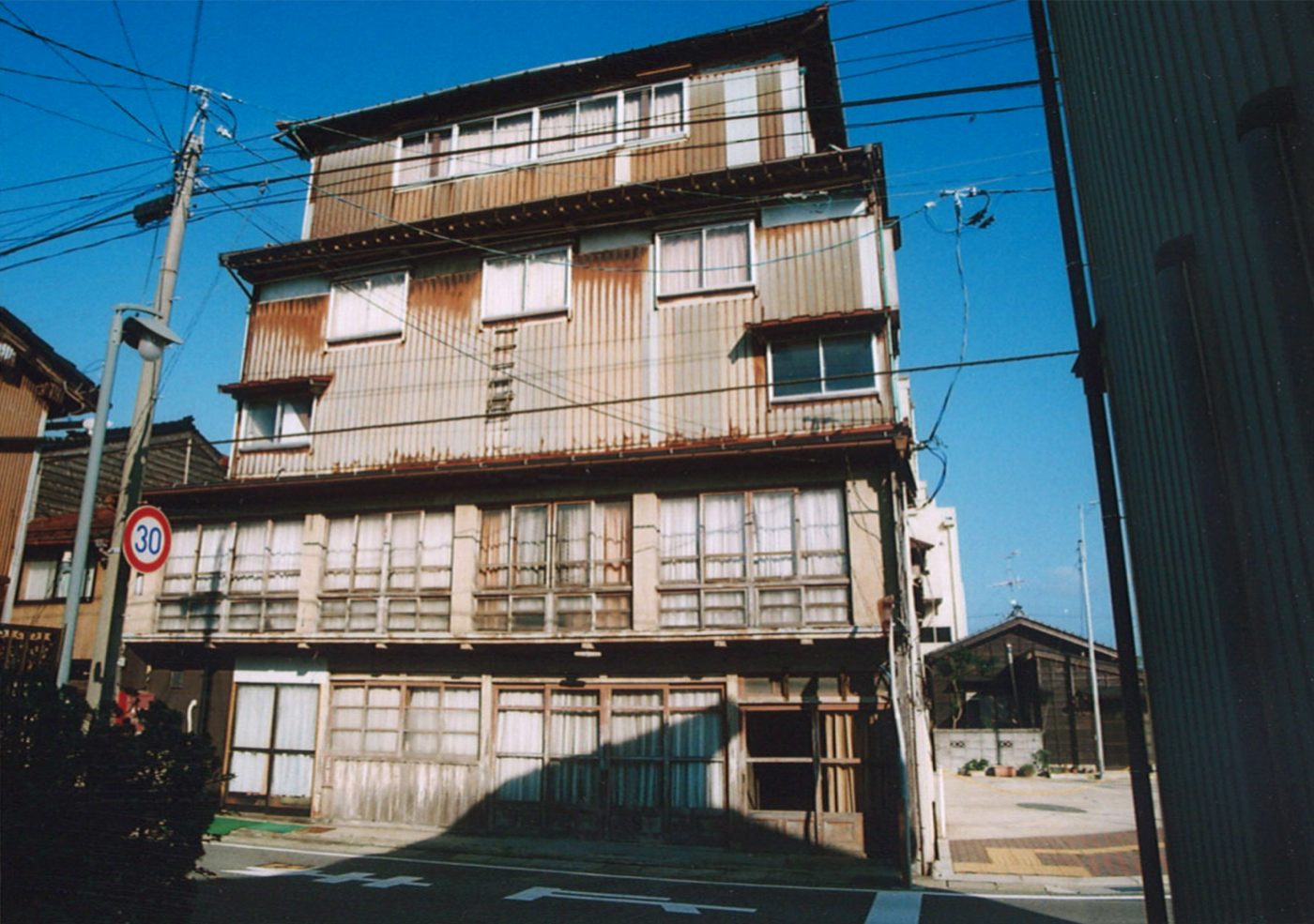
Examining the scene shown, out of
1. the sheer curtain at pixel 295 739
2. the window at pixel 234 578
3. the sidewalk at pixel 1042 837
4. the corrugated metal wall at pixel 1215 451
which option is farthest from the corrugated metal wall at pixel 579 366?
the corrugated metal wall at pixel 1215 451

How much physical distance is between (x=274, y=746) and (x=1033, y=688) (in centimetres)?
3073

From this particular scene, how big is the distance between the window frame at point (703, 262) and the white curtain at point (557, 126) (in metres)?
3.92

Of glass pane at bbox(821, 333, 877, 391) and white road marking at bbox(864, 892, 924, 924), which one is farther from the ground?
glass pane at bbox(821, 333, 877, 391)

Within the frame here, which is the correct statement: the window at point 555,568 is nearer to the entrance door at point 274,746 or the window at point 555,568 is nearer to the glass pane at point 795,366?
the glass pane at point 795,366

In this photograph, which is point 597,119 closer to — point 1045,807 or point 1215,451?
point 1215,451

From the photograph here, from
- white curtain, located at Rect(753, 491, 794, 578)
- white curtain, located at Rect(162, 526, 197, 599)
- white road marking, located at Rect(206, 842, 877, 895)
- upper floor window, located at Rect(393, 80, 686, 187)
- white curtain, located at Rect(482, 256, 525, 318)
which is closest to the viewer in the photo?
white road marking, located at Rect(206, 842, 877, 895)

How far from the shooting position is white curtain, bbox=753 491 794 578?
15930 mm

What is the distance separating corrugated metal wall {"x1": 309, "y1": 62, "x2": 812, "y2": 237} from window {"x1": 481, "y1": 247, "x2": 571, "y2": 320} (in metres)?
1.62

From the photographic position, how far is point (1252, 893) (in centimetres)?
A: 493

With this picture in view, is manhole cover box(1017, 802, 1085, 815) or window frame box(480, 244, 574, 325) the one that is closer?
window frame box(480, 244, 574, 325)

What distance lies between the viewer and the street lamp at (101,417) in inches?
340

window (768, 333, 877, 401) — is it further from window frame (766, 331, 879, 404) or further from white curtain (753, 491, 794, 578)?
white curtain (753, 491, 794, 578)

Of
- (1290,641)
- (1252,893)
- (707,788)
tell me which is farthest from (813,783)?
(1290,641)

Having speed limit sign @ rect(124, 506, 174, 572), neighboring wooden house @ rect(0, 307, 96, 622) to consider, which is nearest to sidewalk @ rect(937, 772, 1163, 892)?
speed limit sign @ rect(124, 506, 174, 572)
